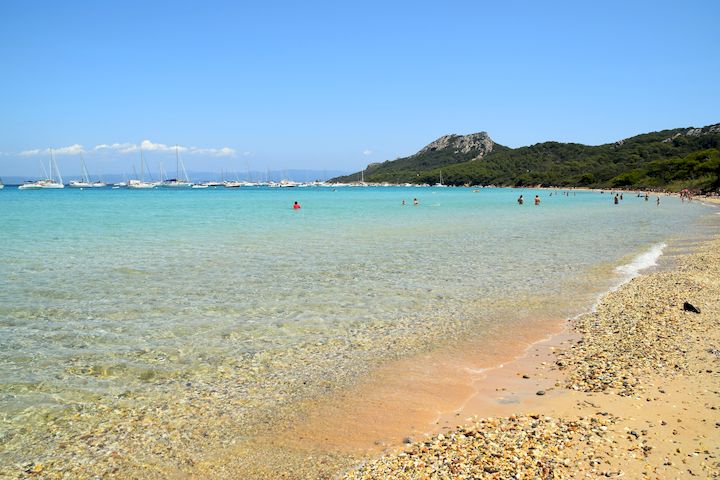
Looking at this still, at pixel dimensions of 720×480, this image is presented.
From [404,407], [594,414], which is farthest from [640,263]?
[404,407]

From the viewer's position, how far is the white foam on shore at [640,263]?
17.7m

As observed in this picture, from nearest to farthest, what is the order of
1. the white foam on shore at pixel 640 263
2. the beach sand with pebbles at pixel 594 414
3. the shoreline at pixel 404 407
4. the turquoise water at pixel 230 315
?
1. the beach sand with pebbles at pixel 594 414
2. the shoreline at pixel 404 407
3. the turquoise water at pixel 230 315
4. the white foam on shore at pixel 640 263

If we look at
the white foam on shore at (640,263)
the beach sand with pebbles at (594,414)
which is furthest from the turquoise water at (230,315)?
the beach sand with pebbles at (594,414)

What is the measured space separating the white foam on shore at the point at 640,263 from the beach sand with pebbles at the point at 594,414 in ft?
23.3

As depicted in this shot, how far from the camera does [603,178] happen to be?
168m

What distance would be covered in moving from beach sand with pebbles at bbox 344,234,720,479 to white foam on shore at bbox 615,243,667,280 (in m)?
7.09

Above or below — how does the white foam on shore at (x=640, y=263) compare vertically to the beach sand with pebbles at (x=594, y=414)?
below

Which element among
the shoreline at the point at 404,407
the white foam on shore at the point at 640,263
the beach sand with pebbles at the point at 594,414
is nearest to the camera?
the beach sand with pebbles at the point at 594,414

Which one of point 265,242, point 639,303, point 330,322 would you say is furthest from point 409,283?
point 265,242

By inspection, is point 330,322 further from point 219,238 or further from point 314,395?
point 219,238

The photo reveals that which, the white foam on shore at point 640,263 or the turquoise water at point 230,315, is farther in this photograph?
the white foam on shore at point 640,263

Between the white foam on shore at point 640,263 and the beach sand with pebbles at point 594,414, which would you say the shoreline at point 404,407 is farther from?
the white foam on shore at point 640,263

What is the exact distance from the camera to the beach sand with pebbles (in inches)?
199

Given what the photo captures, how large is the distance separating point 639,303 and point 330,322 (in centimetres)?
757
